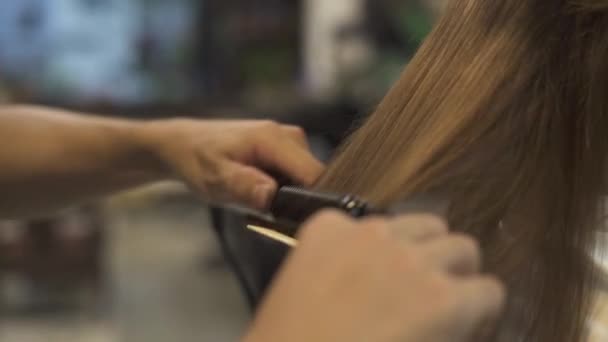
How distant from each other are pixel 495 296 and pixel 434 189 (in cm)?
14

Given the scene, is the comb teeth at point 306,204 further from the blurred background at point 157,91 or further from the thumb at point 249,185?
the blurred background at point 157,91

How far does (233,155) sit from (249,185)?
47 millimetres

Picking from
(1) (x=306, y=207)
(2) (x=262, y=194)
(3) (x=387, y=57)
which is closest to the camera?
(1) (x=306, y=207)

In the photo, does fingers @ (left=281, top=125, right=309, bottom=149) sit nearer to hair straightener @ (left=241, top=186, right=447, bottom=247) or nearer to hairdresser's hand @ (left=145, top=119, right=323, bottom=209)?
hairdresser's hand @ (left=145, top=119, right=323, bottom=209)

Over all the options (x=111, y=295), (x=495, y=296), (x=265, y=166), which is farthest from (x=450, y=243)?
(x=111, y=295)

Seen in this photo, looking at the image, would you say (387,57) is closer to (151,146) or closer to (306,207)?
(151,146)

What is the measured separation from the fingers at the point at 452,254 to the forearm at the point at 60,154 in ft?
1.31

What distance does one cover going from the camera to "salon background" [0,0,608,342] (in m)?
1.80

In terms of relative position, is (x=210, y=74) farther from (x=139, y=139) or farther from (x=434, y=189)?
(x=434, y=189)

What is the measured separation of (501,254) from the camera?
50 cm

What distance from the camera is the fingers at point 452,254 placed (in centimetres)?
35

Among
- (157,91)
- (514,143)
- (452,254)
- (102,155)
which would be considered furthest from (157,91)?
(452,254)

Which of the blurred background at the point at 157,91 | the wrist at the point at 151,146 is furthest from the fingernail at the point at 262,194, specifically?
the blurred background at the point at 157,91

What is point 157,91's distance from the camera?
2119 millimetres
